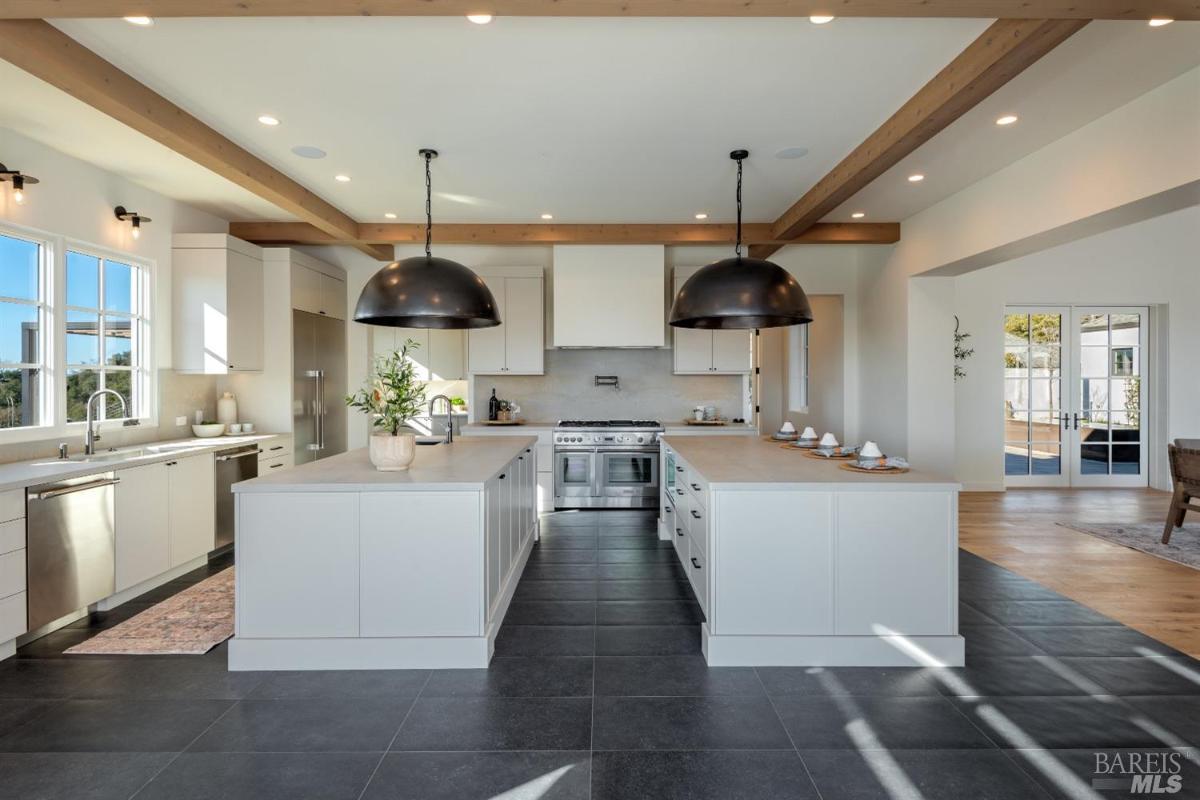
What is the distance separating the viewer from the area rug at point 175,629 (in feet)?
9.68

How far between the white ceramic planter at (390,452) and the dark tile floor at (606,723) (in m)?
0.98

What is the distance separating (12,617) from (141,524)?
89 centimetres

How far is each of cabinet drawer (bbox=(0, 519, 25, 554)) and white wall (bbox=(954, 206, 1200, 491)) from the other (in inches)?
321

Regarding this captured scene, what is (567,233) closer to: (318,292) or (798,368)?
(318,292)

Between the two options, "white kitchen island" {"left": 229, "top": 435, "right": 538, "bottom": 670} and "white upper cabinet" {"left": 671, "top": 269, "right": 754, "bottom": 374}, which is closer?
"white kitchen island" {"left": 229, "top": 435, "right": 538, "bottom": 670}

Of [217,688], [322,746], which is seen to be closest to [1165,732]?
[322,746]

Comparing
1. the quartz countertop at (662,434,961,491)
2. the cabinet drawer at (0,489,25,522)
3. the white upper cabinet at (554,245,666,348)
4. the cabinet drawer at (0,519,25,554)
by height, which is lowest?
the cabinet drawer at (0,519,25,554)

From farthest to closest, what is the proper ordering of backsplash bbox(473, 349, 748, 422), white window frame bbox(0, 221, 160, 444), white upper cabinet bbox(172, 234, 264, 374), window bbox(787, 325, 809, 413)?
window bbox(787, 325, 809, 413), backsplash bbox(473, 349, 748, 422), white upper cabinet bbox(172, 234, 264, 374), white window frame bbox(0, 221, 160, 444)

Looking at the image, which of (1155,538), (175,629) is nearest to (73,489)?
(175,629)

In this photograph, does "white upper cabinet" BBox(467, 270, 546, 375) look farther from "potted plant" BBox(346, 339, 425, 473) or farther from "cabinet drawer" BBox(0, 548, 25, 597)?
"cabinet drawer" BBox(0, 548, 25, 597)

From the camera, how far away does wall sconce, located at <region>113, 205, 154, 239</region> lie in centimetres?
432

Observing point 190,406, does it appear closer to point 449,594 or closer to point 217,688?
point 217,688

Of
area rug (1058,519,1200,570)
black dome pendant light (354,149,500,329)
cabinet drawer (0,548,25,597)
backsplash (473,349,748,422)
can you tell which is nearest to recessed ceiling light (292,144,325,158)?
black dome pendant light (354,149,500,329)

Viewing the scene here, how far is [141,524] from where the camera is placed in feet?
12.1
